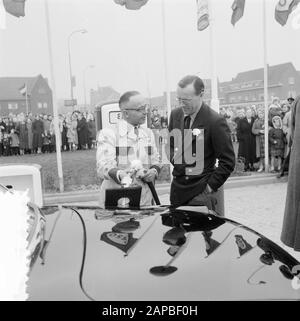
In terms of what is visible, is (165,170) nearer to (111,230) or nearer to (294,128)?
(294,128)

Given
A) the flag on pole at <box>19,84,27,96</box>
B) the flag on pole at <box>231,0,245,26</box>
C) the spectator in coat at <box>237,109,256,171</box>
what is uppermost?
the flag on pole at <box>231,0,245,26</box>

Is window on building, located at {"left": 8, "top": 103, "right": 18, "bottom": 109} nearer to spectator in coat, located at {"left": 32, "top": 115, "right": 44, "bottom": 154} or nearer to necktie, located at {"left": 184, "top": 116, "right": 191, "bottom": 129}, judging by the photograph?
spectator in coat, located at {"left": 32, "top": 115, "right": 44, "bottom": 154}

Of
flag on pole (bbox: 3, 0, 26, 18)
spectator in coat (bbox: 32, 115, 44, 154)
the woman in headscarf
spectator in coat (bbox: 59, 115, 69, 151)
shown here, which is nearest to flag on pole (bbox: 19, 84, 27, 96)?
spectator in coat (bbox: 59, 115, 69, 151)

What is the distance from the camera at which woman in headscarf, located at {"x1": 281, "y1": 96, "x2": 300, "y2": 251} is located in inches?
103

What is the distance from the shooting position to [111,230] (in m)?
1.96

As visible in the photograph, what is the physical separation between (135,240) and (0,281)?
0.60 m

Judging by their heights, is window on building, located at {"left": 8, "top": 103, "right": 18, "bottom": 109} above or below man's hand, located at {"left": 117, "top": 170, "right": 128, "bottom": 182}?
above

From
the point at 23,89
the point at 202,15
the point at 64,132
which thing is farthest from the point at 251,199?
the point at 23,89

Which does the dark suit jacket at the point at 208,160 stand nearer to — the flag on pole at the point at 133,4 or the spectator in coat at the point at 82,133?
the flag on pole at the point at 133,4

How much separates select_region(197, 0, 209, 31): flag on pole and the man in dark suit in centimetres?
478

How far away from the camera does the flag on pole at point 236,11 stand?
363 inches

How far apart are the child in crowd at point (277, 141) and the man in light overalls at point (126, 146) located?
735 cm

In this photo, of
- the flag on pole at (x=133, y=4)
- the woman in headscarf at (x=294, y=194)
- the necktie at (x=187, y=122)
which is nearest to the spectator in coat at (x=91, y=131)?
the flag on pole at (x=133, y=4)
